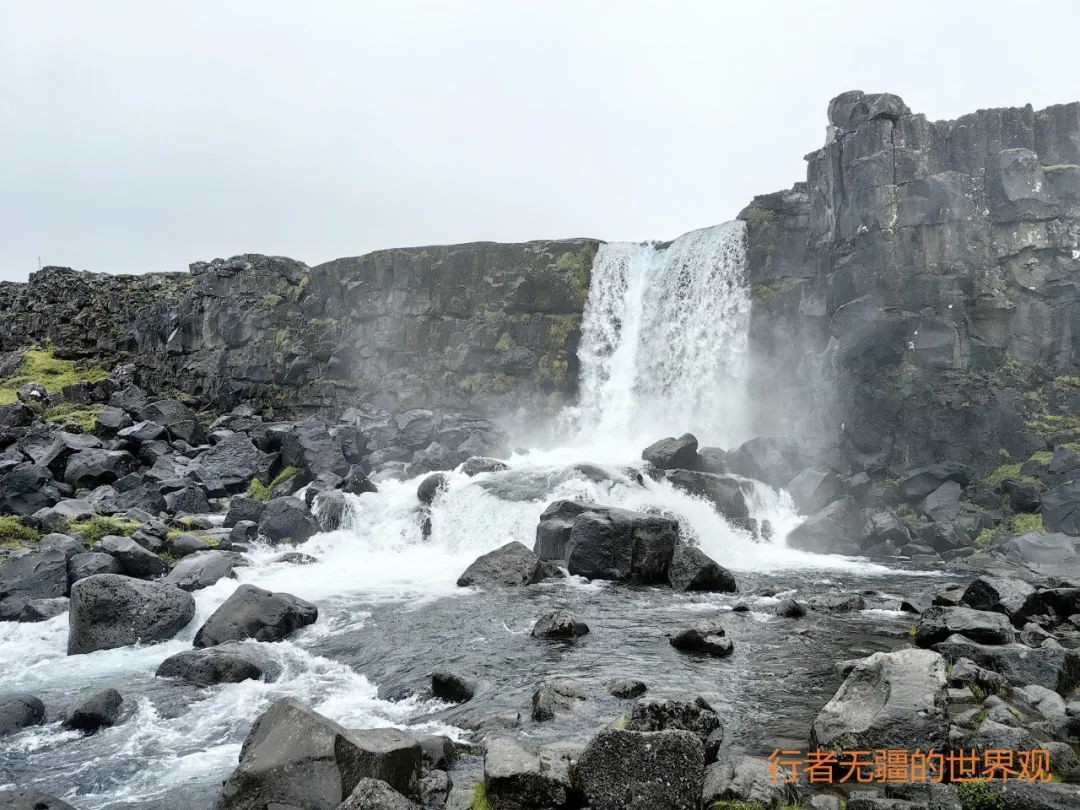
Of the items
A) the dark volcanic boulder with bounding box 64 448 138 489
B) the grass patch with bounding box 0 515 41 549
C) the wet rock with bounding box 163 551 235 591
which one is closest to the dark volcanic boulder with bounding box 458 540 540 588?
the wet rock with bounding box 163 551 235 591

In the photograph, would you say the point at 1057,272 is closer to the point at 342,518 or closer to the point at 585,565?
the point at 585,565

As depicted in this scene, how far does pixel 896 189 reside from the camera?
108 feet

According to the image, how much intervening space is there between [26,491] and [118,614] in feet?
55.8

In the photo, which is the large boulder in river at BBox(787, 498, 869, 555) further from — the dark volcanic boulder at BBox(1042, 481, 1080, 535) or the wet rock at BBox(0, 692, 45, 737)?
the wet rock at BBox(0, 692, 45, 737)

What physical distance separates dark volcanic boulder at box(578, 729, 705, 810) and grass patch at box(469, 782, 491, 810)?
3.61ft

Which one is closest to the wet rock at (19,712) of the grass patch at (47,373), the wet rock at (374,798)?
the wet rock at (374,798)

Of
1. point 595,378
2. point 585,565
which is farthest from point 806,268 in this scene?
point 585,565

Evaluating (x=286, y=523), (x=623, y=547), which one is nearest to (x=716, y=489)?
(x=623, y=547)

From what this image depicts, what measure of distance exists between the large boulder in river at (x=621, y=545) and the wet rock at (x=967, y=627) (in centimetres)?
755

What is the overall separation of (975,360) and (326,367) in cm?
4129

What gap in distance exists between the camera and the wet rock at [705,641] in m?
14.2

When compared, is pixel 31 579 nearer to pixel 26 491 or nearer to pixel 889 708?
pixel 26 491

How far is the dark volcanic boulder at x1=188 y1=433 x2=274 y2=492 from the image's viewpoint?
34844mm

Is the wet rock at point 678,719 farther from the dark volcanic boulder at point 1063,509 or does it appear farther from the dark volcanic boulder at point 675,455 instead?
the dark volcanic boulder at point 1063,509
